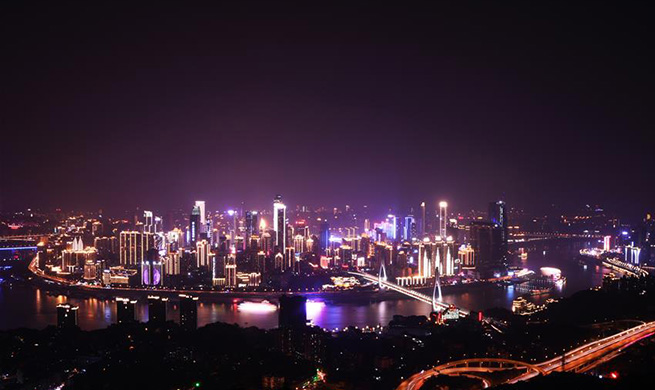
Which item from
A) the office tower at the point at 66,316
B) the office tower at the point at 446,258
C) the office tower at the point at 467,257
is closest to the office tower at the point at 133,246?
the office tower at the point at 66,316

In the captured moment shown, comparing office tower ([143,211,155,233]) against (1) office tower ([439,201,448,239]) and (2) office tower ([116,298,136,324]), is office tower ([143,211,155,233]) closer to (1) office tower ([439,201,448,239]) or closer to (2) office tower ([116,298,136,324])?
(1) office tower ([439,201,448,239])

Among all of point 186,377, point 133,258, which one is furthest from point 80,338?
point 133,258

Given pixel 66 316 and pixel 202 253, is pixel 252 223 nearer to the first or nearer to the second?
pixel 202 253

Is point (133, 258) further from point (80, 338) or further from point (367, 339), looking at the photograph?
point (367, 339)

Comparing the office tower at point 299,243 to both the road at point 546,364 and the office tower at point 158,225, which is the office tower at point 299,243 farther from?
the road at point 546,364

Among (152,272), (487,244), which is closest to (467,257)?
(487,244)
